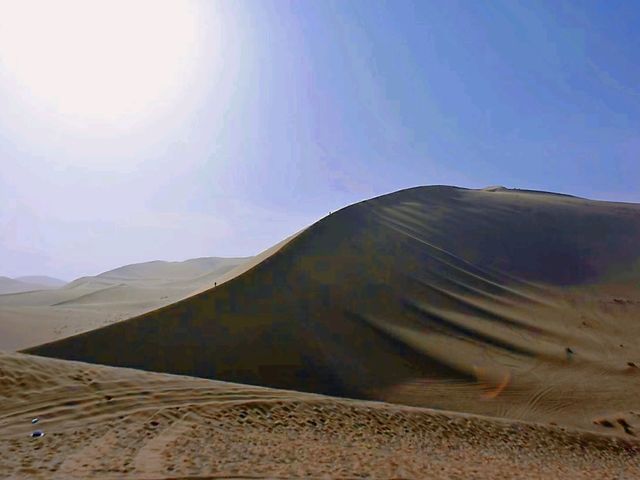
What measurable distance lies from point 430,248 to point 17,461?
1777 centimetres

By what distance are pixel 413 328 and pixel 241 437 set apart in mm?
8364

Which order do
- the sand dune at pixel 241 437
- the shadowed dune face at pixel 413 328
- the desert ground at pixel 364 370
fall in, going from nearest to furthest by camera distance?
the sand dune at pixel 241 437 < the desert ground at pixel 364 370 < the shadowed dune face at pixel 413 328

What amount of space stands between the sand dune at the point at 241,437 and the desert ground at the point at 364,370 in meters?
0.03

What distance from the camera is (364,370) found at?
36.3 feet

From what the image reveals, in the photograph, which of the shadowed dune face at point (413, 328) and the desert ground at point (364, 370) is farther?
the shadowed dune face at point (413, 328)

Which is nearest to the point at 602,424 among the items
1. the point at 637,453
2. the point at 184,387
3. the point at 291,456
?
the point at 637,453

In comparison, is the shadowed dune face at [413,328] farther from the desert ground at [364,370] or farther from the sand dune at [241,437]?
the sand dune at [241,437]

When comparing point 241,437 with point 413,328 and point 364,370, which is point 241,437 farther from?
point 413,328

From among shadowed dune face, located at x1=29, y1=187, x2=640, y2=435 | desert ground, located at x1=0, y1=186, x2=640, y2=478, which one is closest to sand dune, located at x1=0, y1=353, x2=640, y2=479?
desert ground, located at x1=0, y1=186, x2=640, y2=478

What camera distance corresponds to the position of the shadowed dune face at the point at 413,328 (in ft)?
33.9

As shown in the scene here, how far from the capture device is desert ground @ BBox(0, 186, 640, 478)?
5.55 metres

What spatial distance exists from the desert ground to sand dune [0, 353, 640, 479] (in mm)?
34

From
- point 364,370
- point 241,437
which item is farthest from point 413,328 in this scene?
point 241,437

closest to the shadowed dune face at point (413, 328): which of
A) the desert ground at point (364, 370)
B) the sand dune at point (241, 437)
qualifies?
the desert ground at point (364, 370)
